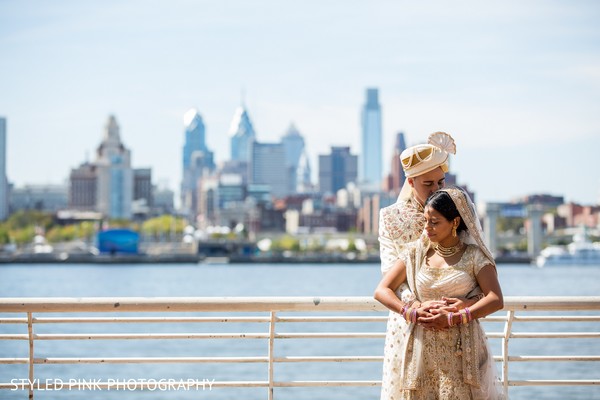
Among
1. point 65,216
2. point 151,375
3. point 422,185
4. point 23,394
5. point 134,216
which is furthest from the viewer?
point 134,216

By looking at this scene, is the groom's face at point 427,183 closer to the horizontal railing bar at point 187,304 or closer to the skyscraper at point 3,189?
the horizontal railing bar at point 187,304

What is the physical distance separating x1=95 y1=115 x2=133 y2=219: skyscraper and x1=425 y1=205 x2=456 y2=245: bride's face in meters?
156

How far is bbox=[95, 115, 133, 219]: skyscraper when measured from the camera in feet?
521

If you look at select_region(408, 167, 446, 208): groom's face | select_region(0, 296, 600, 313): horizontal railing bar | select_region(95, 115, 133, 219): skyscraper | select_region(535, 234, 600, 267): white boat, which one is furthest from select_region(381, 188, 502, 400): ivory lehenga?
select_region(95, 115, 133, 219): skyscraper

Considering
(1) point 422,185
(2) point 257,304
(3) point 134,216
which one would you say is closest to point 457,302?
(1) point 422,185

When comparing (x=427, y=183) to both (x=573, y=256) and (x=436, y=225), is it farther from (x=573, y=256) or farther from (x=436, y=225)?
(x=573, y=256)

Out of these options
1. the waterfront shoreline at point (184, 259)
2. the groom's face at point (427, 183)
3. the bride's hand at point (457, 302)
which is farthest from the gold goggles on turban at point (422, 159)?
the waterfront shoreline at point (184, 259)

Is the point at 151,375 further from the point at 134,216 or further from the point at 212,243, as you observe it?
the point at 134,216

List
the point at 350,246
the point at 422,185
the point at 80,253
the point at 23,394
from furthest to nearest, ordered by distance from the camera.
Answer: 1. the point at 350,246
2. the point at 80,253
3. the point at 23,394
4. the point at 422,185

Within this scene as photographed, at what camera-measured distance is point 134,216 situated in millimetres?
166000

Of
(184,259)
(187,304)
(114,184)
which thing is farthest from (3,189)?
(187,304)

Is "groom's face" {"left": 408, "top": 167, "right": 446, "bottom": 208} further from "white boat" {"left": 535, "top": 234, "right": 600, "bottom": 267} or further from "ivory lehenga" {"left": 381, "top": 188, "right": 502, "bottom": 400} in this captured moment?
"white boat" {"left": 535, "top": 234, "right": 600, "bottom": 267}

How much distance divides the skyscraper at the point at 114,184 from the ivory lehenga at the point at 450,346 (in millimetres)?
155516

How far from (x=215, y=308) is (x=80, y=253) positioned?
348 feet
